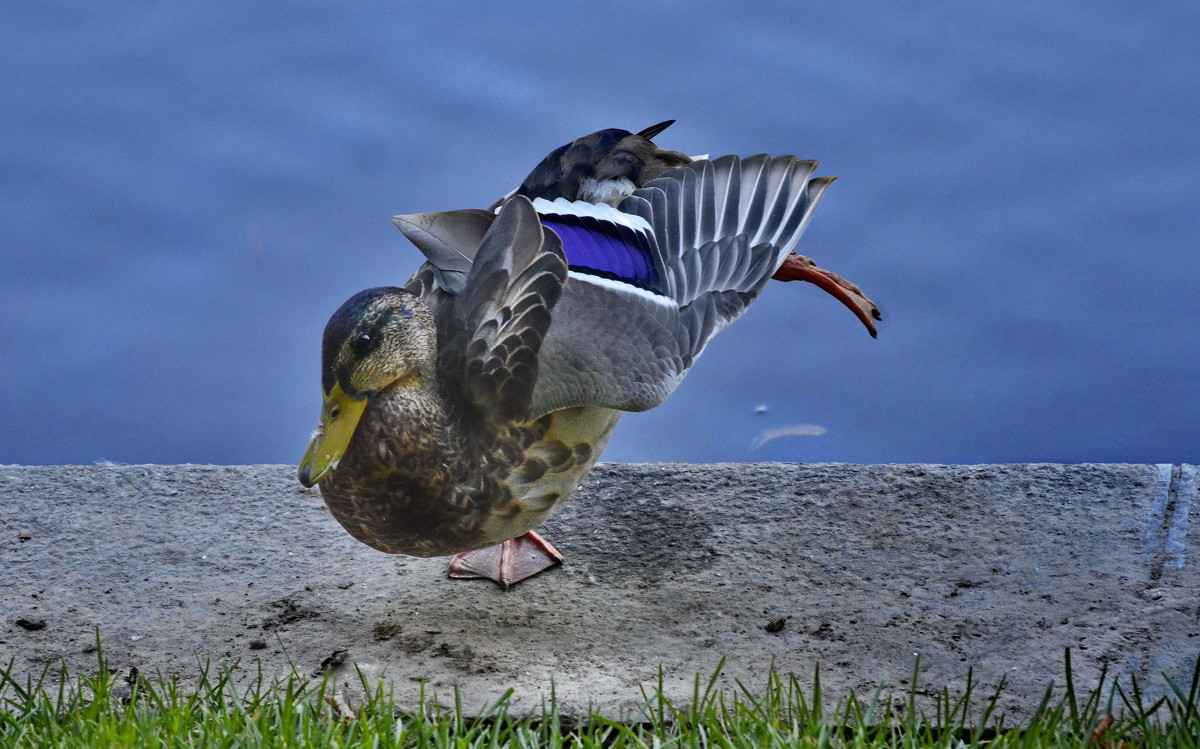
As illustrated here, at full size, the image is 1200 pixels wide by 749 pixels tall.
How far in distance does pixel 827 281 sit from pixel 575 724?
1.58 m

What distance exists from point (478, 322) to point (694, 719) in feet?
3.34

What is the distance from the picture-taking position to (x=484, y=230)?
117 inches

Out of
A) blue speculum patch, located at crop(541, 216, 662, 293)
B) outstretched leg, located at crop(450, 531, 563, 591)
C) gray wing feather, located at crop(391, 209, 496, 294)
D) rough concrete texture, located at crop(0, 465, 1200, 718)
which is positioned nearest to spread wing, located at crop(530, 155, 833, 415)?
blue speculum patch, located at crop(541, 216, 662, 293)

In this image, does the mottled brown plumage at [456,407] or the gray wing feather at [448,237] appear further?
the gray wing feather at [448,237]

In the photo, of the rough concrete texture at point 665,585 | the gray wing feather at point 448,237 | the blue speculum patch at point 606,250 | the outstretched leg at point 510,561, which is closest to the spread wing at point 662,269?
the blue speculum patch at point 606,250

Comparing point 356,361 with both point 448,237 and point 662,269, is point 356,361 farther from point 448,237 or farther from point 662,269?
point 662,269

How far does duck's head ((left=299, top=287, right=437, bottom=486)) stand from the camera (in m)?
2.61

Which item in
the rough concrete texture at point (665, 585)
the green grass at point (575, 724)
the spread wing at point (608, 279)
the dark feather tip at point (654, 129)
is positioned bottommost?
the green grass at point (575, 724)

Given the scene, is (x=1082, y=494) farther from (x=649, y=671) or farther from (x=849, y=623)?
(x=649, y=671)

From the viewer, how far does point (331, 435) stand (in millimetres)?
2648

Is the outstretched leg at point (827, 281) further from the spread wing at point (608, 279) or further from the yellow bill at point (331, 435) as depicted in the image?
the yellow bill at point (331, 435)

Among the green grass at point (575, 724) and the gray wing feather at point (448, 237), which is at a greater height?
the gray wing feather at point (448, 237)

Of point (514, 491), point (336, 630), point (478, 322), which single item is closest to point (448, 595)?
point (336, 630)

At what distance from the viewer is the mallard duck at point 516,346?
2.71 m
